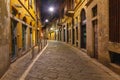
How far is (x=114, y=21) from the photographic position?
824cm

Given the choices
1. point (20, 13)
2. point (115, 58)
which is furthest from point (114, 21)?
point (20, 13)

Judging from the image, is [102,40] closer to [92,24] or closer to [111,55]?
[111,55]

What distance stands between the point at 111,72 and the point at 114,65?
38cm

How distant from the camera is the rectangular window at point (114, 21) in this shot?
791 cm

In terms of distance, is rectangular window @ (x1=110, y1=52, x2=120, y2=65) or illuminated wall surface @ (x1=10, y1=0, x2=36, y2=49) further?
illuminated wall surface @ (x1=10, y1=0, x2=36, y2=49)

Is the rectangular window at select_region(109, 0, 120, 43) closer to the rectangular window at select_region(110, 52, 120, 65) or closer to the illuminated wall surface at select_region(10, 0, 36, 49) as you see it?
the rectangular window at select_region(110, 52, 120, 65)

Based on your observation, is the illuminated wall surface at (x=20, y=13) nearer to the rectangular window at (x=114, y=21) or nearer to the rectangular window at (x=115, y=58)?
the rectangular window at (x=114, y=21)

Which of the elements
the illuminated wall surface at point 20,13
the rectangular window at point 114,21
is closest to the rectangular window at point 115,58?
the rectangular window at point 114,21

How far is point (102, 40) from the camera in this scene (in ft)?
32.9

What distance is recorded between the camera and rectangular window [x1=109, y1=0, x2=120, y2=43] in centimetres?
791

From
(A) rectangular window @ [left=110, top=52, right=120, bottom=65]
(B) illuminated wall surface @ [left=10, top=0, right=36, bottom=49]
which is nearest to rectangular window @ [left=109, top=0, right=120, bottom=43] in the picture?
(A) rectangular window @ [left=110, top=52, right=120, bottom=65]

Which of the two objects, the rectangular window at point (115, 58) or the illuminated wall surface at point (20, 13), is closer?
the rectangular window at point (115, 58)

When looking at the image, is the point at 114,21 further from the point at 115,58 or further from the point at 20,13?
the point at 20,13

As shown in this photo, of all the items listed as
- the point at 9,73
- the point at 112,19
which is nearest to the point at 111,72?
the point at 112,19
